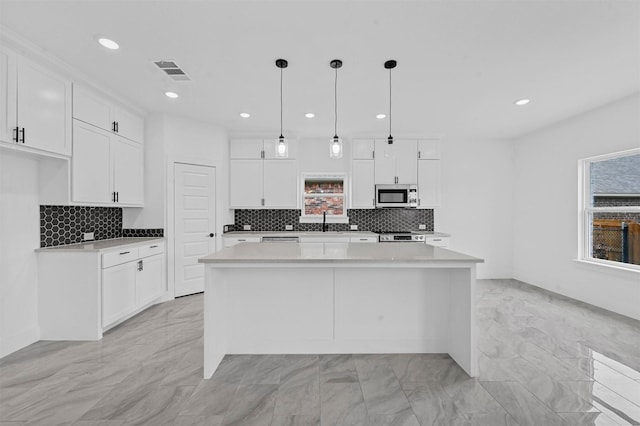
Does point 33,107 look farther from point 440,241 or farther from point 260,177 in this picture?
point 440,241

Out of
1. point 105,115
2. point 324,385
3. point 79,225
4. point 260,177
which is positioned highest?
point 105,115

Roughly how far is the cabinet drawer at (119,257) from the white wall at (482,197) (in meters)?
4.93

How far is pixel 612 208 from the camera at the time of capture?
3736mm

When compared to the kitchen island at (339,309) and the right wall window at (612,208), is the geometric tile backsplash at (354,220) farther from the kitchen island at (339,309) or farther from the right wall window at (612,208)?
the kitchen island at (339,309)

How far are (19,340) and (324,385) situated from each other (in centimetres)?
286

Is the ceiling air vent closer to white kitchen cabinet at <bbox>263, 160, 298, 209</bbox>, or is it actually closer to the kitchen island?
the kitchen island

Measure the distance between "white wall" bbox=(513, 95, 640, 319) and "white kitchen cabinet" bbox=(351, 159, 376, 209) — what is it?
274 centimetres

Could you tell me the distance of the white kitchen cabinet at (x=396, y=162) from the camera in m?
5.00

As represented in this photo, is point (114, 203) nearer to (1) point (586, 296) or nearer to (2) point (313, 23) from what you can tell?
(2) point (313, 23)

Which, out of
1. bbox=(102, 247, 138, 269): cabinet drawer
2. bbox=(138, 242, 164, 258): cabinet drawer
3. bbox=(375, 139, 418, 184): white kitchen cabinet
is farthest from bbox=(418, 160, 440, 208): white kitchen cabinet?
bbox=(102, 247, 138, 269): cabinet drawer

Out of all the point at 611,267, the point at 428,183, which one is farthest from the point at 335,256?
the point at 611,267

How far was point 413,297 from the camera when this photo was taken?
97.7 inches

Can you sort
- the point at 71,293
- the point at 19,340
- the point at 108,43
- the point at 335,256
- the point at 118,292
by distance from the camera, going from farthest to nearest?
the point at 118,292
the point at 71,293
the point at 19,340
the point at 108,43
the point at 335,256

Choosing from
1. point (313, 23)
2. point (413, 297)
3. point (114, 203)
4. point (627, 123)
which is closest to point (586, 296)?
point (627, 123)
